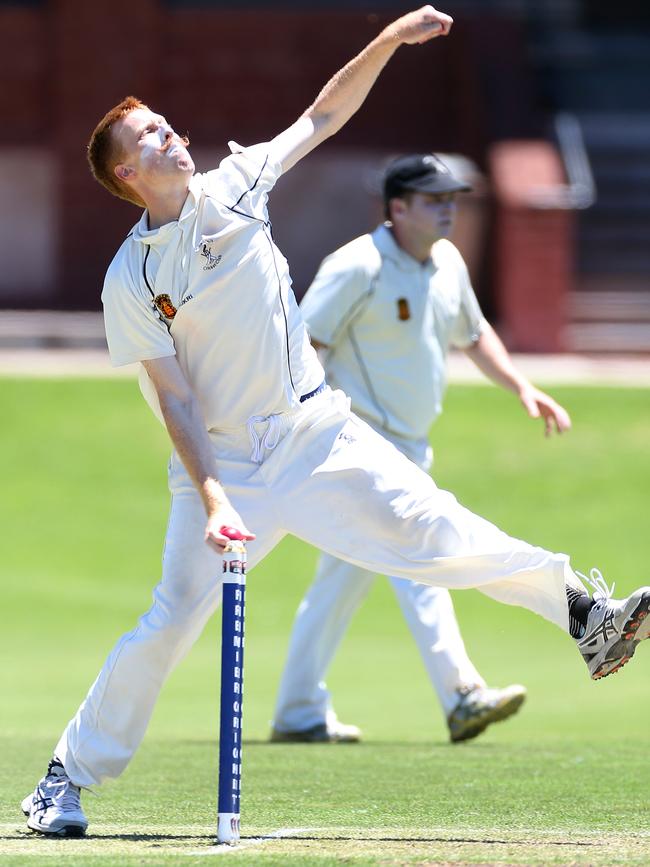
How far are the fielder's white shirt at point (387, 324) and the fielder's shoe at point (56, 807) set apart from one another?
10.3 ft

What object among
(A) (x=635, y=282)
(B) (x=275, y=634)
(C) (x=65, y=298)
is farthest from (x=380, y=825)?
(C) (x=65, y=298)

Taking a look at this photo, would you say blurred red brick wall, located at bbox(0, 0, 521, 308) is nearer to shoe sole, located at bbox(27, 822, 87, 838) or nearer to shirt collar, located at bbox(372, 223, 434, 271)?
shirt collar, located at bbox(372, 223, 434, 271)

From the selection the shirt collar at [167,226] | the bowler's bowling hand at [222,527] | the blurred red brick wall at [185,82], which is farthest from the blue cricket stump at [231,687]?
the blurred red brick wall at [185,82]

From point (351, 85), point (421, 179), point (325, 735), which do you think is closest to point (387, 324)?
point (421, 179)

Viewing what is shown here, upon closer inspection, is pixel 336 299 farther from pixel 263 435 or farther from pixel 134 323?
pixel 134 323

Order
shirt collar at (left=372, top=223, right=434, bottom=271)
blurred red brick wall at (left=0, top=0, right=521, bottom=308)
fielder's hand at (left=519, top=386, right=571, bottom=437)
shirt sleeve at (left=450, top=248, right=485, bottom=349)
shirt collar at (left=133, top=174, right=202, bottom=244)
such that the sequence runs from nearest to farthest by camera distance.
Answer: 1. shirt collar at (left=133, top=174, right=202, bottom=244)
2. fielder's hand at (left=519, top=386, right=571, bottom=437)
3. shirt sleeve at (left=450, top=248, right=485, bottom=349)
4. shirt collar at (left=372, top=223, right=434, bottom=271)
5. blurred red brick wall at (left=0, top=0, right=521, bottom=308)

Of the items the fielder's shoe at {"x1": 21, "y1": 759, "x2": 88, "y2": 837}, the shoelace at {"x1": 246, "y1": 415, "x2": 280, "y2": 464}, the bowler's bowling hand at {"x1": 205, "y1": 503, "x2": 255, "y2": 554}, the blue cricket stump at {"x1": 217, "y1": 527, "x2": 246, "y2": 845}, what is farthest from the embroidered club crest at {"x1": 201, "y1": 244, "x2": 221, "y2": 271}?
the fielder's shoe at {"x1": 21, "y1": 759, "x2": 88, "y2": 837}

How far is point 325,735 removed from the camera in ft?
28.1

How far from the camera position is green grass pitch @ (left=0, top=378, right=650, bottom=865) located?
5.59 metres

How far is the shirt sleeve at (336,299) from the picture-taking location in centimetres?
828

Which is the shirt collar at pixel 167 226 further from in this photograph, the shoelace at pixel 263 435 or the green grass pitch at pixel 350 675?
the green grass pitch at pixel 350 675

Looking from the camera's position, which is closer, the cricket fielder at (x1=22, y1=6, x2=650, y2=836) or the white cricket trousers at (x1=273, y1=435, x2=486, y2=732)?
the cricket fielder at (x1=22, y1=6, x2=650, y2=836)

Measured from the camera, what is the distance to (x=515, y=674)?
36.6 feet

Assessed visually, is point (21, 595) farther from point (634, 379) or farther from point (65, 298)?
point (65, 298)
